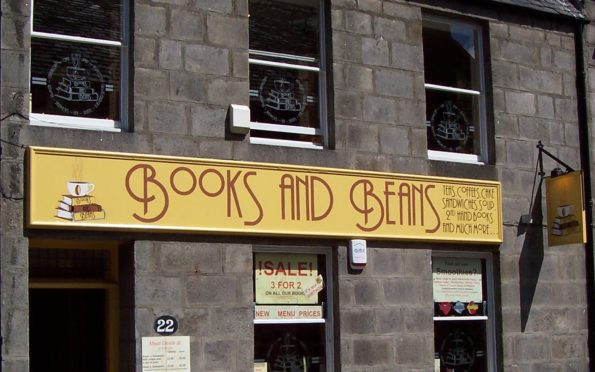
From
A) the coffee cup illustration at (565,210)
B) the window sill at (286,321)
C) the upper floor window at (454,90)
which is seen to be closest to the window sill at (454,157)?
the upper floor window at (454,90)

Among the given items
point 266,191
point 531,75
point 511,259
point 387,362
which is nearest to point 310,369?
point 387,362

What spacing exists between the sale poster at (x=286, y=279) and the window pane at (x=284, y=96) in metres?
1.39

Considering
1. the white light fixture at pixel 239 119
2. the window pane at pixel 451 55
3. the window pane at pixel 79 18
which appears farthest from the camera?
the window pane at pixel 451 55

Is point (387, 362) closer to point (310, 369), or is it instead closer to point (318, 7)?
point (310, 369)

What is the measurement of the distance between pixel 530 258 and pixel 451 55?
97.6 inches

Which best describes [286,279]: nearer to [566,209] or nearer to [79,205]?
[79,205]

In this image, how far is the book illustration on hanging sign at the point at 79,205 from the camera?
9289 millimetres

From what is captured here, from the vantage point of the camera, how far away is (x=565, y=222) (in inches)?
480

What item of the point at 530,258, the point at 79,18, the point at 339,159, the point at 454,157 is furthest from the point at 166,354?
the point at 530,258

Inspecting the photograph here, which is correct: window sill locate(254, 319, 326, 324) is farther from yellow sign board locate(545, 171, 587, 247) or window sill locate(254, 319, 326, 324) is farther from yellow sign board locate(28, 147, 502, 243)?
yellow sign board locate(545, 171, 587, 247)

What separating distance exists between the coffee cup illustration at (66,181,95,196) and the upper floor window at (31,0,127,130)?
0.63 metres

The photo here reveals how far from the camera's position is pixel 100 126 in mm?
9875

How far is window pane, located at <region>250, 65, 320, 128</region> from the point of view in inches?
430

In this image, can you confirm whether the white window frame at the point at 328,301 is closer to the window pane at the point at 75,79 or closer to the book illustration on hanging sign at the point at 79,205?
the book illustration on hanging sign at the point at 79,205
